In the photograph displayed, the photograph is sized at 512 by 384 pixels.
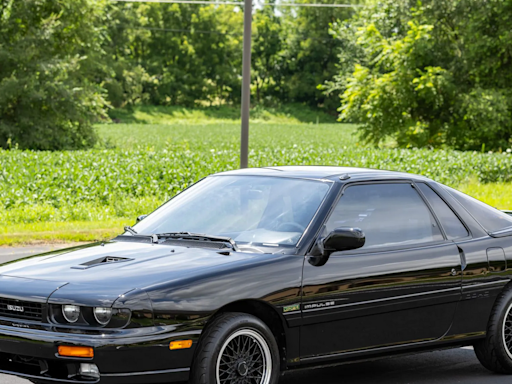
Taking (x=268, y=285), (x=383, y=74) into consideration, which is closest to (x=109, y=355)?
(x=268, y=285)

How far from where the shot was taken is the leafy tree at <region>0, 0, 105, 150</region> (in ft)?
119

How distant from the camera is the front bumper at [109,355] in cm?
448

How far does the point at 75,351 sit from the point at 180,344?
56cm

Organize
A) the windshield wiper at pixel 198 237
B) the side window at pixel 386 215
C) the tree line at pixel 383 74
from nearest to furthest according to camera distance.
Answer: the windshield wiper at pixel 198 237
the side window at pixel 386 215
the tree line at pixel 383 74

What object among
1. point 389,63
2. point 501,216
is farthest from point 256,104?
point 501,216

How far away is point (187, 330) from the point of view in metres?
4.69

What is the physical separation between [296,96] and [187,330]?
Result: 119 m

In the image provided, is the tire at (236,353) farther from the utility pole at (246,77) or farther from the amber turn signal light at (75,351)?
the utility pole at (246,77)

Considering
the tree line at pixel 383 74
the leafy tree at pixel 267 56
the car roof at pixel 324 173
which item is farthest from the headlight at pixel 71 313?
the leafy tree at pixel 267 56

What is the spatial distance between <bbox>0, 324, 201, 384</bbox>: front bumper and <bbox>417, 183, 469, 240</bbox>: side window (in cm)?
234

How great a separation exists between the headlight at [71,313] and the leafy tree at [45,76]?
32151 mm

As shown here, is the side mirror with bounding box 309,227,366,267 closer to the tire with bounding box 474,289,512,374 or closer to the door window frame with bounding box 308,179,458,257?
the door window frame with bounding box 308,179,458,257

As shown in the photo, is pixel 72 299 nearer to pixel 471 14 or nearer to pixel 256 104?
pixel 471 14

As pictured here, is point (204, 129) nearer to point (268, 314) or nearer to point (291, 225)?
point (291, 225)
